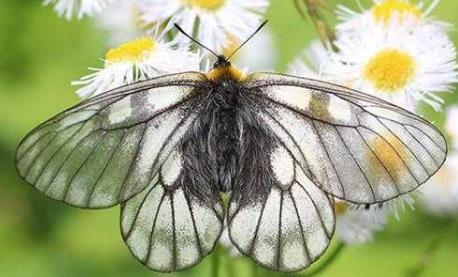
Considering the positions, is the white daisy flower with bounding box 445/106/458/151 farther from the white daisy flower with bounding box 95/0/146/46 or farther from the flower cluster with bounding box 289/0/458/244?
the white daisy flower with bounding box 95/0/146/46

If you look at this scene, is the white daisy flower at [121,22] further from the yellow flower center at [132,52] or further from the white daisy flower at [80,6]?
the yellow flower center at [132,52]

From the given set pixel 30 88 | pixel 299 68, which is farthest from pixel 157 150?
pixel 30 88

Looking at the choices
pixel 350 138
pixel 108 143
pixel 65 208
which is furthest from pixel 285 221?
pixel 65 208

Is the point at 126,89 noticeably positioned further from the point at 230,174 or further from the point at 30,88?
the point at 30,88

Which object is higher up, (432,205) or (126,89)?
(126,89)

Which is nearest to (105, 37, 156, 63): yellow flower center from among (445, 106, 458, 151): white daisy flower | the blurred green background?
(445, 106, 458, 151): white daisy flower

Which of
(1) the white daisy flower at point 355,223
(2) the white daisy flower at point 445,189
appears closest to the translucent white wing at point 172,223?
(1) the white daisy flower at point 355,223
